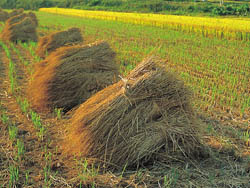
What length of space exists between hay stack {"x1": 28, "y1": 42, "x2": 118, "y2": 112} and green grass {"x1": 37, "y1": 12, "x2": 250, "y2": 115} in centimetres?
99

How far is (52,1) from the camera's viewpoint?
4603 centimetres

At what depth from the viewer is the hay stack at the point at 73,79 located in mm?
5434

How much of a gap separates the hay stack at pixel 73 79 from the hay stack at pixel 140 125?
170 cm

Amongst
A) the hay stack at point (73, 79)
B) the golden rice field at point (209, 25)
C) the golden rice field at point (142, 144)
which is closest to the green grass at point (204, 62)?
the golden rice field at point (142, 144)

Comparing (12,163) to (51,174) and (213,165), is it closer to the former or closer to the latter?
(51,174)

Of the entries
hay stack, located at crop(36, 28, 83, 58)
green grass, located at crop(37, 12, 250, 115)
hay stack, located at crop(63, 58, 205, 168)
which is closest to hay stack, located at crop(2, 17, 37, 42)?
green grass, located at crop(37, 12, 250, 115)

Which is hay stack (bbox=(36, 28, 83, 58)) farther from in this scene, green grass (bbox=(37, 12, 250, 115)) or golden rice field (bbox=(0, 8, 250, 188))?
golden rice field (bbox=(0, 8, 250, 188))

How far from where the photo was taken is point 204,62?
897 cm

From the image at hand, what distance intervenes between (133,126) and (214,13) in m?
23.0

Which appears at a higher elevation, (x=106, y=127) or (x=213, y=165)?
(x=106, y=127)

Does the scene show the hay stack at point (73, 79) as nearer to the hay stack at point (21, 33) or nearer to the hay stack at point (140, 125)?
the hay stack at point (140, 125)

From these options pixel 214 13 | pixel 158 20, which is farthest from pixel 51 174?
pixel 214 13

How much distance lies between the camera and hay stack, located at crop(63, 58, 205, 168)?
347 cm

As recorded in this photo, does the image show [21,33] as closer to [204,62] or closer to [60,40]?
[60,40]
